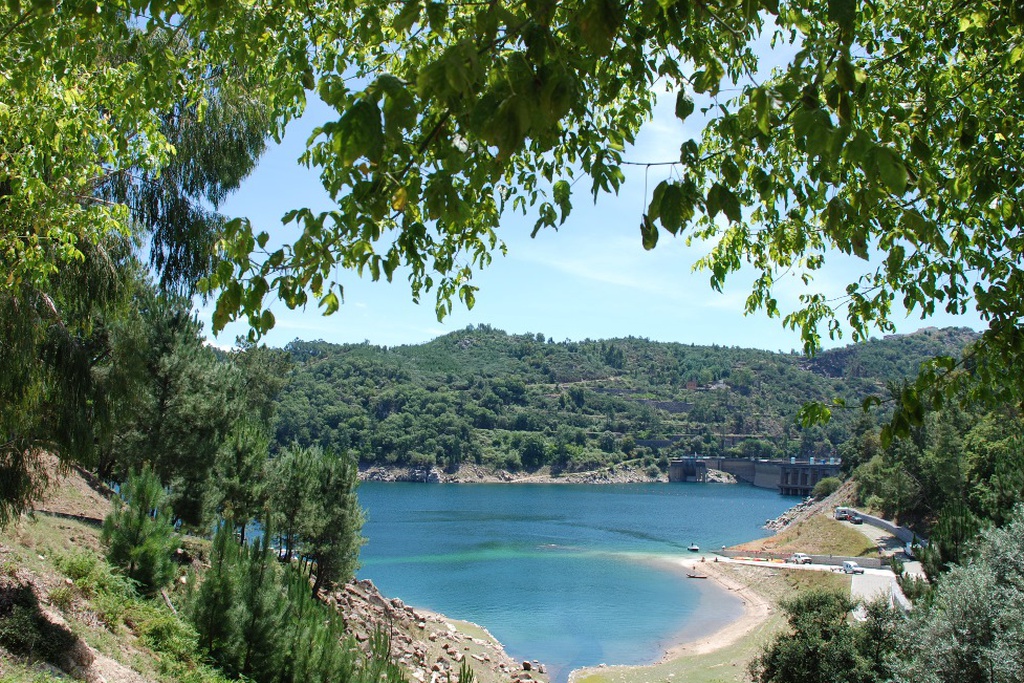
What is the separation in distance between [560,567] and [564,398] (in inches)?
3949

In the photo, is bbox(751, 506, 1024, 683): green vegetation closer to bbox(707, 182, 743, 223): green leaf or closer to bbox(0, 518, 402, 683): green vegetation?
bbox(0, 518, 402, 683): green vegetation

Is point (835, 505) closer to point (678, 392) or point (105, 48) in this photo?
point (105, 48)

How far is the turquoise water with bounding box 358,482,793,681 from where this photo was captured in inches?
1062

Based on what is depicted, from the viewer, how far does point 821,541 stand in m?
40.5

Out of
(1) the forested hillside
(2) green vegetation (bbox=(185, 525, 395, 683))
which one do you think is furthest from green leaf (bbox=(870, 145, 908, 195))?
(1) the forested hillside

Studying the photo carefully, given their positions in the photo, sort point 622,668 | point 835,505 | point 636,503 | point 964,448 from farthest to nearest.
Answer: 1. point 636,503
2. point 835,505
3. point 964,448
4. point 622,668

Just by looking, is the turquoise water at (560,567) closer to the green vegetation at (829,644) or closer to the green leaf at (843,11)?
the green vegetation at (829,644)

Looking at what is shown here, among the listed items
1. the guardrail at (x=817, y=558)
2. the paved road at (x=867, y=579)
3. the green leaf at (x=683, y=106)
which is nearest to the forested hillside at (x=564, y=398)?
the guardrail at (x=817, y=558)

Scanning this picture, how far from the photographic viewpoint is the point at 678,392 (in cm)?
16425

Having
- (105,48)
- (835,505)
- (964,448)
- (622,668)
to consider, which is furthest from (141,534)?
(835,505)

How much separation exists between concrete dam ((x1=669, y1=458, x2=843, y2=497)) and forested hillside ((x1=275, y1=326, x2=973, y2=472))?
686cm

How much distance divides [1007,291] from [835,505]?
175 feet

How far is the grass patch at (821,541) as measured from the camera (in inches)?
1458

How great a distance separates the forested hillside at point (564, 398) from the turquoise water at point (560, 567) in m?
24.3
